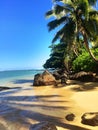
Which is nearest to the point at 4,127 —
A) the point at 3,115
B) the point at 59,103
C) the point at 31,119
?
the point at 31,119

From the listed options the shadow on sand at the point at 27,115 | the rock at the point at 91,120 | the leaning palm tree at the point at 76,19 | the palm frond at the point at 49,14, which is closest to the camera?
the rock at the point at 91,120

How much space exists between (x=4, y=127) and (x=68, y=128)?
2506 millimetres

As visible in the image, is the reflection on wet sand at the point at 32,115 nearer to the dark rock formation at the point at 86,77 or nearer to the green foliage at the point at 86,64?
the dark rock formation at the point at 86,77

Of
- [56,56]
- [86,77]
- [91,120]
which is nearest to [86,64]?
[86,77]

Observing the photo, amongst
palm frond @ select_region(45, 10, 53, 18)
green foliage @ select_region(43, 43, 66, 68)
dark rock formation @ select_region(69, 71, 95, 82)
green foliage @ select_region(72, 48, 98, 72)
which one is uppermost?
palm frond @ select_region(45, 10, 53, 18)

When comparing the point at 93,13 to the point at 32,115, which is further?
the point at 93,13

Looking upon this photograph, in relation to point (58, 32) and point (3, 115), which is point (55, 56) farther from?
point (3, 115)

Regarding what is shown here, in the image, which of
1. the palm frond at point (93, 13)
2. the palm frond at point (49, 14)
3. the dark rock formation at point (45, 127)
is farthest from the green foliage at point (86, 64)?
the dark rock formation at point (45, 127)

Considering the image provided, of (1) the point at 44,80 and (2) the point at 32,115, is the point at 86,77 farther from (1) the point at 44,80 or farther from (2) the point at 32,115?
(2) the point at 32,115

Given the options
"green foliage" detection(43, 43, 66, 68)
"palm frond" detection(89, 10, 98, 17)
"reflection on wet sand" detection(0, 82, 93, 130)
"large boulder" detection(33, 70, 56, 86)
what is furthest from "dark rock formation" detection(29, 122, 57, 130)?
"green foliage" detection(43, 43, 66, 68)

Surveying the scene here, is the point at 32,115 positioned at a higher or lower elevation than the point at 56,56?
lower

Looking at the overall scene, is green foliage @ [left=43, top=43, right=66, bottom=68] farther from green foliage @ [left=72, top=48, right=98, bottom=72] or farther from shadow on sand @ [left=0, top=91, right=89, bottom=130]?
shadow on sand @ [left=0, top=91, right=89, bottom=130]

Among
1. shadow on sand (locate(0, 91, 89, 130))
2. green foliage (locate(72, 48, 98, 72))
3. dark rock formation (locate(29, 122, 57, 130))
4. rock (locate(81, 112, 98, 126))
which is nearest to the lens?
dark rock formation (locate(29, 122, 57, 130))

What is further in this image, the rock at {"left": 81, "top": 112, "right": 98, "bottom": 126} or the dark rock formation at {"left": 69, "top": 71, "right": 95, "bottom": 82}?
the dark rock formation at {"left": 69, "top": 71, "right": 95, "bottom": 82}
